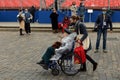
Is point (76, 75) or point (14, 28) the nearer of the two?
point (76, 75)

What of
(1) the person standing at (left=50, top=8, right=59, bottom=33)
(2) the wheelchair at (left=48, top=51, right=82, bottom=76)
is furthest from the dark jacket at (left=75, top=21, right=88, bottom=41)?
(1) the person standing at (left=50, top=8, right=59, bottom=33)


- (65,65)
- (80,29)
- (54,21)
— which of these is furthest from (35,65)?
(54,21)

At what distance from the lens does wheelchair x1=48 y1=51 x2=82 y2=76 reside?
9.95 meters

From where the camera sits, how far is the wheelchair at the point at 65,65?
9953mm

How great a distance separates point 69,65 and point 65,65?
0.11 meters

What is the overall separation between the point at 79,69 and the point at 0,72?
223 cm

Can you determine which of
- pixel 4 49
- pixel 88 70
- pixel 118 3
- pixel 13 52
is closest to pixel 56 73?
pixel 88 70

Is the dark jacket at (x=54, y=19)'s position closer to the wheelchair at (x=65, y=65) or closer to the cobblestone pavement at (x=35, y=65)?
the cobblestone pavement at (x=35, y=65)

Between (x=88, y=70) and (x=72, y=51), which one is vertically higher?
(x=72, y=51)

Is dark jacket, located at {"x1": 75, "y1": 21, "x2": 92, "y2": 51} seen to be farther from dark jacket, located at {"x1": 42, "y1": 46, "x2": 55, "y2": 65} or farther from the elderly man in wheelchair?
dark jacket, located at {"x1": 42, "y1": 46, "x2": 55, "y2": 65}

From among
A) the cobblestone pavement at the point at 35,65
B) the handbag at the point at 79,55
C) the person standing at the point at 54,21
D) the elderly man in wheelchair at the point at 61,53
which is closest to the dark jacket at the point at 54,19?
the person standing at the point at 54,21

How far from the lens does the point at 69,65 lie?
10008 mm

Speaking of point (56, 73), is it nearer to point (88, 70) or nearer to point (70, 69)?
point (70, 69)

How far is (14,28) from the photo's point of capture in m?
26.0
